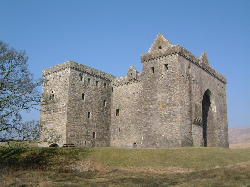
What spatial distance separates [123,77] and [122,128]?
274 inches

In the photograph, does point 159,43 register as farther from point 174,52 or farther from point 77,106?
point 77,106

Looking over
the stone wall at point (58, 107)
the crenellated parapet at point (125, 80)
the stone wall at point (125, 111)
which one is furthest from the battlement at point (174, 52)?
the stone wall at point (58, 107)

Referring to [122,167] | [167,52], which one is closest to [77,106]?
[167,52]

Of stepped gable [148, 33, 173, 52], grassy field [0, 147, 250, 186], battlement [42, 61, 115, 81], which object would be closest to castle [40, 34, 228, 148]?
battlement [42, 61, 115, 81]

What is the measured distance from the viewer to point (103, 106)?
37969mm

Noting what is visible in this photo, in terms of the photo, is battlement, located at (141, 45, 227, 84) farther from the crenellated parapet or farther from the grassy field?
the grassy field

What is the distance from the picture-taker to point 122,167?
1939 cm

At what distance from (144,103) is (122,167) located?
41.9 ft

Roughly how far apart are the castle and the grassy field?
5052mm

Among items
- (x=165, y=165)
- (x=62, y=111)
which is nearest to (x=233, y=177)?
(x=165, y=165)

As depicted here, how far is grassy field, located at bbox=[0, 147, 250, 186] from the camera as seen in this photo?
45.2ft

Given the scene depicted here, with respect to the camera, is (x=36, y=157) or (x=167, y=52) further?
(x=167, y=52)

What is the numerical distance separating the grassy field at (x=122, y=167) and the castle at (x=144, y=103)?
505 centimetres

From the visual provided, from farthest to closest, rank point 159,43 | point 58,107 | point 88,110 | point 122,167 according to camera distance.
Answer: point 88,110
point 58,107
point 159,43
point 122,167
